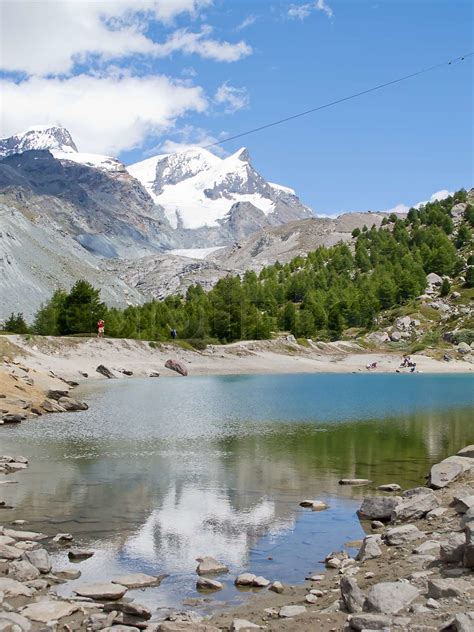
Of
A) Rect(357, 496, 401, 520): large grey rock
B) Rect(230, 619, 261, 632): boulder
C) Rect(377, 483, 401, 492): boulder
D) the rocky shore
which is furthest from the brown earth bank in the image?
Rect(230, 619, 261, 632): boulder

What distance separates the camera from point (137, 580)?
14.9 meters

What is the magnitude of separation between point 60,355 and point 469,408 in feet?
191

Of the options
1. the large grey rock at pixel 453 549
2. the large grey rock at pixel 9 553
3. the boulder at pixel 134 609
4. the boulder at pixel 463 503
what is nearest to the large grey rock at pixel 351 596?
the large grey rock at pixel 453 549

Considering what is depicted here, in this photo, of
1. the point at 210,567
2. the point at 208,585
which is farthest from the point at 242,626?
the point at 210,567

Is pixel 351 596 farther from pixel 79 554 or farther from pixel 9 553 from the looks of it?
pixel 9 553

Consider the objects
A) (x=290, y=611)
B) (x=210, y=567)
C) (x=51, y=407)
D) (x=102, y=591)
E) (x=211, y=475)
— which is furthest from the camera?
(x=51, y=407)

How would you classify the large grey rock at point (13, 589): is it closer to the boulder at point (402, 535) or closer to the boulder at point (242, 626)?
the boulder at point (242, 626)

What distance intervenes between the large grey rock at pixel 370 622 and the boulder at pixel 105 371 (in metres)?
86.2

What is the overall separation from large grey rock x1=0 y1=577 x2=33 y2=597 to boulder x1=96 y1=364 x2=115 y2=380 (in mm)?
81505

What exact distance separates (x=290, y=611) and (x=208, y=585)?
2607mm

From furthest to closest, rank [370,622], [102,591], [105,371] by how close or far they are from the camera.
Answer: [105,371] < [102,591] < [370,622]

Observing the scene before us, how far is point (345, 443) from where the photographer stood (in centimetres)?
3766

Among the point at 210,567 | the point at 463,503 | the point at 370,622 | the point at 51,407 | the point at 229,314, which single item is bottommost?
the point at 210,567

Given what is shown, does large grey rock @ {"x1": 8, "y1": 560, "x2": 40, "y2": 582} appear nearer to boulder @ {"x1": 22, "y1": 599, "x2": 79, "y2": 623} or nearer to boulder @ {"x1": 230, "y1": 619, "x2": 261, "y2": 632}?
boulder @ {"x1": 22, "y1": 599, "x2": 79, "y2": 623}
